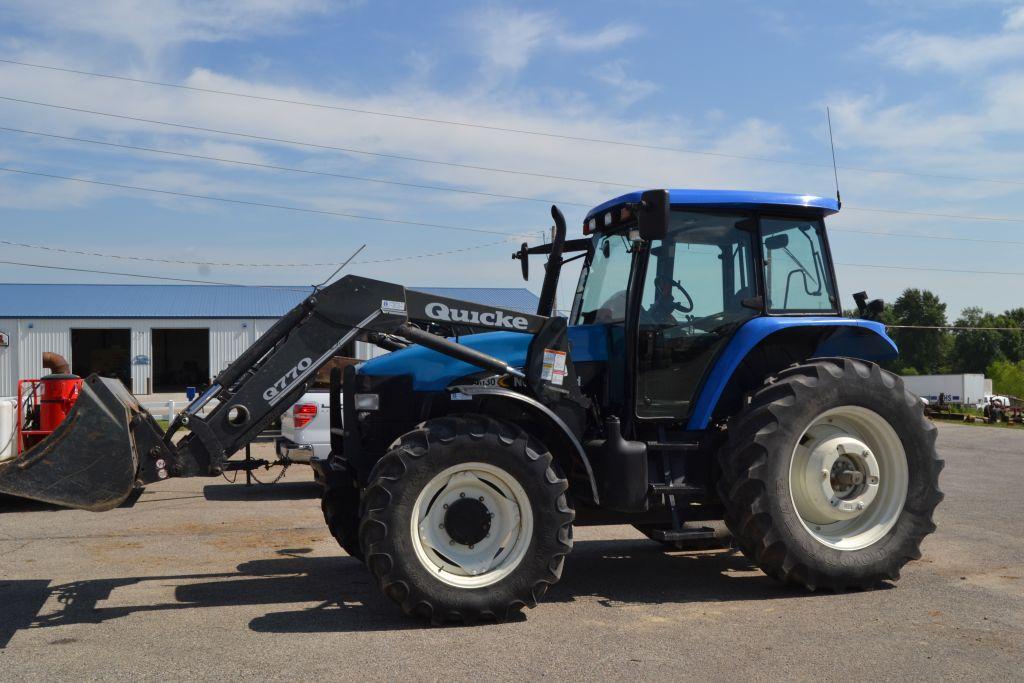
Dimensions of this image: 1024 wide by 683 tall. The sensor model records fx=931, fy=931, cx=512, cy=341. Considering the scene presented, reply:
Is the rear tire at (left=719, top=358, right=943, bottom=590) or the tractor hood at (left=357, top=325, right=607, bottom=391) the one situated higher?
the tractor hood at (left=357, top=325, right=607, bottom=391)

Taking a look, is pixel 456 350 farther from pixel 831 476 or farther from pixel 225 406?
pixel 831 476

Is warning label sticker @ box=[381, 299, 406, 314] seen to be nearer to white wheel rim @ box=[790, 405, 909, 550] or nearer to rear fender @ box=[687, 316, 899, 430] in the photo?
rear fender @ box=[687, 316, 899, 430]

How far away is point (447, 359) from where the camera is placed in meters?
6.32

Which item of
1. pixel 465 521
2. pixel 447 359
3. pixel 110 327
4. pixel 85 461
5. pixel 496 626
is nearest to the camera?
pixel 85 461

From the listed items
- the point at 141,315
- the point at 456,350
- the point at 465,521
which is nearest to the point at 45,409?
the point at 456,350

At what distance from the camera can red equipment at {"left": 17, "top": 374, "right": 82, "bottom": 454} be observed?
37.2 ft

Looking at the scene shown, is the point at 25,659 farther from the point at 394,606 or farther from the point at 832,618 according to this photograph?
the point at 832,618

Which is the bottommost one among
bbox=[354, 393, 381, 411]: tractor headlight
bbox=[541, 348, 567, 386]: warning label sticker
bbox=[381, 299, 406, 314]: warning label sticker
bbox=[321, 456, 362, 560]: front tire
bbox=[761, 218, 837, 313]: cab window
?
bbox=[321, 456, 362, 560]: front tire

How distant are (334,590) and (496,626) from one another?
1.49 m

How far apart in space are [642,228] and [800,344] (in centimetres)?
189

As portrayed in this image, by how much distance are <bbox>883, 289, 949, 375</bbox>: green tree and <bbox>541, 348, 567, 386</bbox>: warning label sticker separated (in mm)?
→ 90757

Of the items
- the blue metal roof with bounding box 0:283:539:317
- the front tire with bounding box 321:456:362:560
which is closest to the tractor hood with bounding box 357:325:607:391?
the front tire with bounding box 321:456:362:560

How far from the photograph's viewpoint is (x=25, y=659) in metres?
4.84

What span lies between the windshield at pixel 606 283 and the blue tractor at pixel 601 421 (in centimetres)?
2
